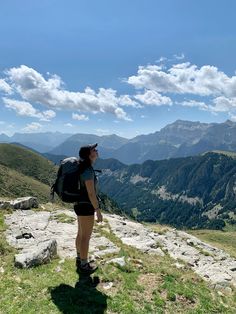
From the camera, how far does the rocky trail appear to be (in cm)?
1505

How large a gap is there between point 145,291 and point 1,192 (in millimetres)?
170053

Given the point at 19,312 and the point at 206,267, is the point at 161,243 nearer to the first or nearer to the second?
the point at 206,267

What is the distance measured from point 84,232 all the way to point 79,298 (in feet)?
8.23

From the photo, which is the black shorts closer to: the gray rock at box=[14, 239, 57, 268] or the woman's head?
the woman's head

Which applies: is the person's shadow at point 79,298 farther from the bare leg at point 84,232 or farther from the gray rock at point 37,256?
the gray rock at point 37,256

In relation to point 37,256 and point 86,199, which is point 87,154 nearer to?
point 86,199

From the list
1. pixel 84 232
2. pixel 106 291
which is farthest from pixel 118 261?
pixel 106 291

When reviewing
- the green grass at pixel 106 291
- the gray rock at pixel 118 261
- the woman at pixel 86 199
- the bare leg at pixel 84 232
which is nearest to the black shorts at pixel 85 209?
the woman at pixel 86 199

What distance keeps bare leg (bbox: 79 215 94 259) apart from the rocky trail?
1895mm

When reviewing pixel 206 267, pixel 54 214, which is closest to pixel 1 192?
pixel 54 214

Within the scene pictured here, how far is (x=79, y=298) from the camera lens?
10.7 metres

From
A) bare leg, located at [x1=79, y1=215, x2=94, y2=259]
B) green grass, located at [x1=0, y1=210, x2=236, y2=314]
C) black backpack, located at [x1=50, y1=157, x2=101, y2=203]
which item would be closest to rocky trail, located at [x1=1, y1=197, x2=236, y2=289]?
green grass, located at [x1=0, y1=210, x2=236, y2=314]

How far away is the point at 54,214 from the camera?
27609 millimetres

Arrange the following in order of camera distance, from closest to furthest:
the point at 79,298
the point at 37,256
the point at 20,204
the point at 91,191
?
1. the point at 79,298
2. the point at 91,191
3. the point at 37,256
4. the point at 20,204
